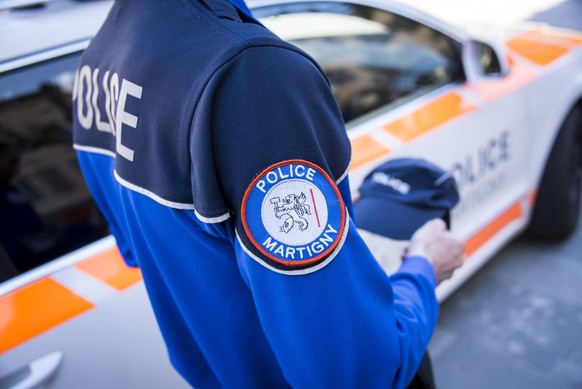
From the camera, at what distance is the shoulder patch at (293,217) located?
71cm

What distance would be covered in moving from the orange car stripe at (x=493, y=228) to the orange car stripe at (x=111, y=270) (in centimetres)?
138

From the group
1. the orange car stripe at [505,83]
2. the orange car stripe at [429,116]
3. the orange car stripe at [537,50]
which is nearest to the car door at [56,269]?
the orange car stripe at [429,116]

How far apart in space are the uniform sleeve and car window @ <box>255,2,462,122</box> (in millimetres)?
1445

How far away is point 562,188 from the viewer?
2.78m

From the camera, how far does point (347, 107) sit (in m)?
2.27

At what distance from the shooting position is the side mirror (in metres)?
2.46

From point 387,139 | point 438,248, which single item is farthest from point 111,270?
point 387,139

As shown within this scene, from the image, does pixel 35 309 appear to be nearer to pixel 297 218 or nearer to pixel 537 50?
pixel 297 218

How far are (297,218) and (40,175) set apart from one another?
100cm

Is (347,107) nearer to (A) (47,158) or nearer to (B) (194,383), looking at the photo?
(A) (47,158)

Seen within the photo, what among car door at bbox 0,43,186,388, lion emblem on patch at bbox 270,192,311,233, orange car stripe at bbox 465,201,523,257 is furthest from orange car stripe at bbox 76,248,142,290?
orange car stripe at bbox 465,201,523,257

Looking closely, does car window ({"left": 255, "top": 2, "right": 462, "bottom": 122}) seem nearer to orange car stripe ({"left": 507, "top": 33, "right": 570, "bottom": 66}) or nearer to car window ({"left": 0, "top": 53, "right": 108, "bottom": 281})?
orange car stripe ({"left": 507, "top": 33, "right": 570, "bottom": 66})

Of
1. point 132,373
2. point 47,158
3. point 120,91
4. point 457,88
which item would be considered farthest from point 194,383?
point 457,88

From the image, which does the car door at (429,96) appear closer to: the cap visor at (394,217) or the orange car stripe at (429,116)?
the orange car stripe at (429,116)
